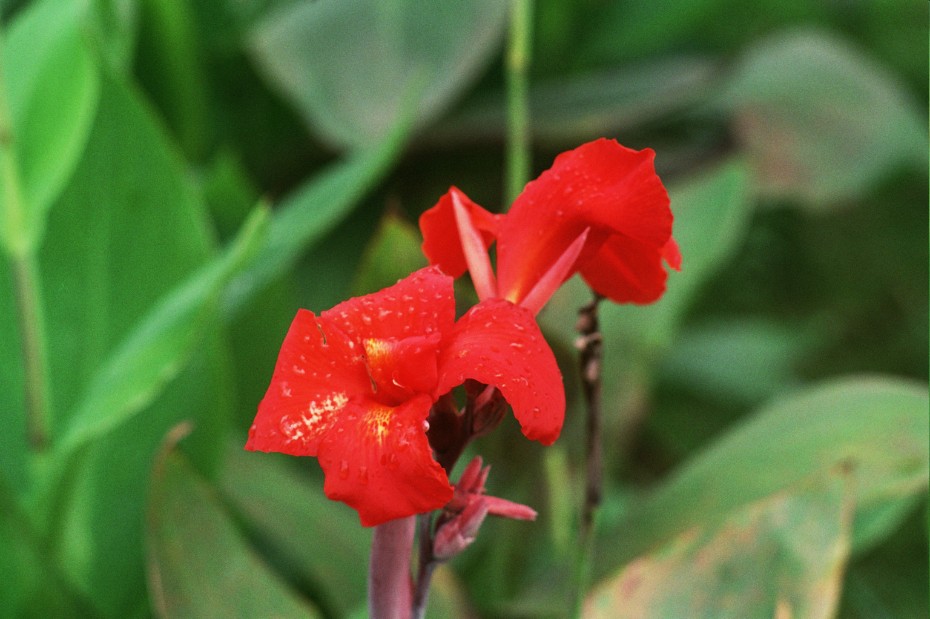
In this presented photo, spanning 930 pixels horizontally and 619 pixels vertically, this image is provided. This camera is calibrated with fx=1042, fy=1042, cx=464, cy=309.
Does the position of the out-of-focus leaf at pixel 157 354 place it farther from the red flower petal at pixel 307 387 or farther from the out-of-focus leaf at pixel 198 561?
the red flower petal at pixel 307 387

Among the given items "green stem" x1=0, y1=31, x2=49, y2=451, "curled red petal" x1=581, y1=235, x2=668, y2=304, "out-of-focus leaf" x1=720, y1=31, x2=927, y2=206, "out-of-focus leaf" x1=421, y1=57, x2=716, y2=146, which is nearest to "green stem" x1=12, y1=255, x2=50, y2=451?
"green stem" x1=0, y1=31, x2=49, y2=451

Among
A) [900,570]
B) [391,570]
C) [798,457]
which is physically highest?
[391,570]

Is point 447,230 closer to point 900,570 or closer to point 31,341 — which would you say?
point 31,341

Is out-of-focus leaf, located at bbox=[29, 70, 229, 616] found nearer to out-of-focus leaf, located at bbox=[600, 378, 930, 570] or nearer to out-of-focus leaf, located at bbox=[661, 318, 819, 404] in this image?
out-of-focus leaf, located at bbox=[600, 378, 930, 570]

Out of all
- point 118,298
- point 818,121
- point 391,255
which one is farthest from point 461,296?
point 818,121

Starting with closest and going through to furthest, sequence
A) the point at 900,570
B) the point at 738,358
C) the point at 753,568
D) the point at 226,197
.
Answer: the point at 753,568 < the point at 226,197 < the point at 900,570 < the point at 738,358

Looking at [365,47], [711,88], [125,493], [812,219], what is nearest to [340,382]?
[125,493]

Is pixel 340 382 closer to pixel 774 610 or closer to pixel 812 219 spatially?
pixel 774 610
